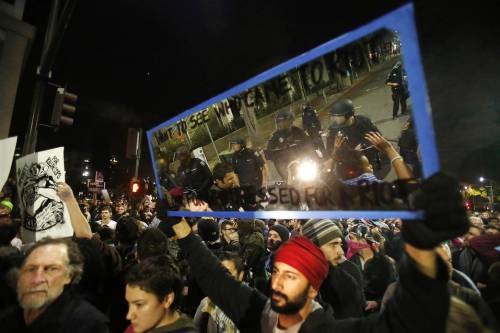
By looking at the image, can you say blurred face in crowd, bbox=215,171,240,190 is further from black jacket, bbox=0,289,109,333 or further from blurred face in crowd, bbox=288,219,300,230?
blurred face in crowd, bbox=288,219,300,230

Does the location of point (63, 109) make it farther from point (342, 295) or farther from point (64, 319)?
point (342, 295)

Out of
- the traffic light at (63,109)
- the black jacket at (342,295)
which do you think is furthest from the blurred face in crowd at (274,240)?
the traffic light at (63,109)

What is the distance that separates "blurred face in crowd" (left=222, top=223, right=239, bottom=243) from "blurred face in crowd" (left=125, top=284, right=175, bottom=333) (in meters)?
3.79

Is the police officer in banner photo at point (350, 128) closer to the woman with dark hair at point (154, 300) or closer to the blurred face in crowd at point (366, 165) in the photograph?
the blurred face in crowd at point (366, 165)

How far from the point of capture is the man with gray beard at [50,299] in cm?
253

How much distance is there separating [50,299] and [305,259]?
2.12 metres

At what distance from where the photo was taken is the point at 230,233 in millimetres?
6488

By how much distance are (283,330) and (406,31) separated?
1980 mm

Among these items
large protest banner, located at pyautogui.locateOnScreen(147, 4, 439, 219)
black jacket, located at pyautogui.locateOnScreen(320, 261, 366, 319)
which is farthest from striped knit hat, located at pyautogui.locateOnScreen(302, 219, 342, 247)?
large protest banner, located at pyautogui.locateOnScreen(147, 4, 439, 219)

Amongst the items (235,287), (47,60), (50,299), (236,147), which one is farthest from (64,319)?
(47,60)

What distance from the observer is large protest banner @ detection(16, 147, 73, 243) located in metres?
4.10

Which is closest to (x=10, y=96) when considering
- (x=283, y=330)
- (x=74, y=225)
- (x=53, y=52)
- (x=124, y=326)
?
(x=53, y=52)

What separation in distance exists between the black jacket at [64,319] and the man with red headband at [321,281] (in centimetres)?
87

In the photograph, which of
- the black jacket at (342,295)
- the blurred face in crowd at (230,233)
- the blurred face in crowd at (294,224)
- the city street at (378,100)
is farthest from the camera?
the blurred face in crowd at (294,224)
